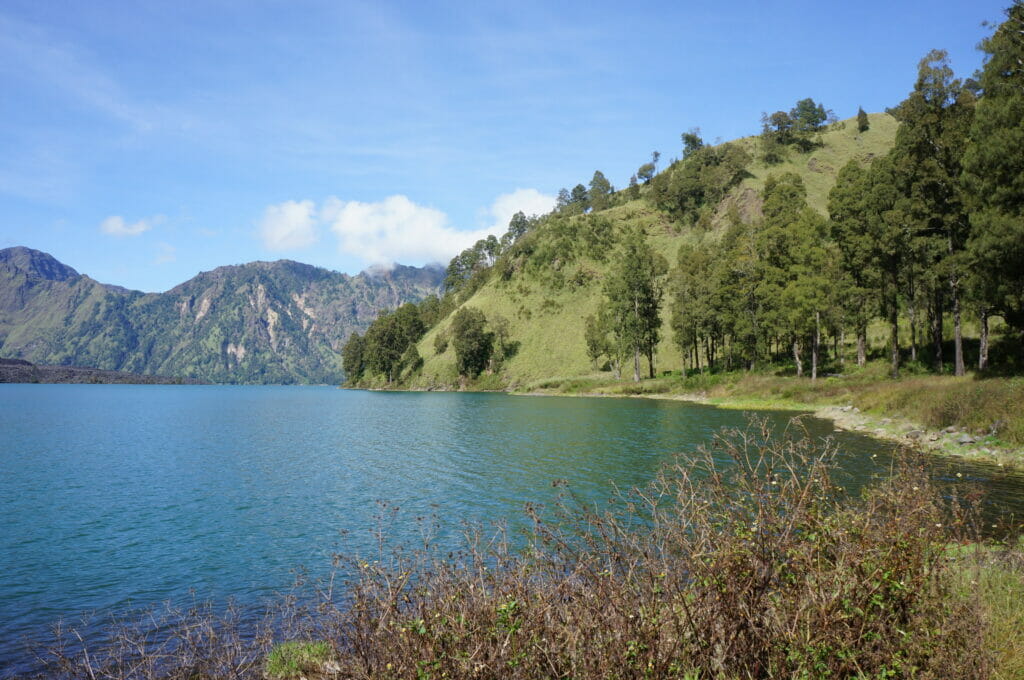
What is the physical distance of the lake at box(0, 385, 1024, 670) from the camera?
17094 mm

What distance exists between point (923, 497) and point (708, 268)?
89.5m

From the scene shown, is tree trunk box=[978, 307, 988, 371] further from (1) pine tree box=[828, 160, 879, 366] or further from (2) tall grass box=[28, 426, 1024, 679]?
(2) tall grass box=[28, 426, 1024, 679]

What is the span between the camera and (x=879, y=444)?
1357 inches

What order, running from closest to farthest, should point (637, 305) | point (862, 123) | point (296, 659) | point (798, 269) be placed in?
point (296, 659), point (798, 269), point (637, 305), point (862, 123)

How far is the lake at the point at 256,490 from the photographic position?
17.1 metres

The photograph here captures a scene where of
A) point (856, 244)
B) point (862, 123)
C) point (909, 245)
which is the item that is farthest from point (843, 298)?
point (862, 123)

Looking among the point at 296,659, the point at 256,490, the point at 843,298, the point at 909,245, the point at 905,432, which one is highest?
the point at 909,245

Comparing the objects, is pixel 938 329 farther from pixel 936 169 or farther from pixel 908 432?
pixel 908 432

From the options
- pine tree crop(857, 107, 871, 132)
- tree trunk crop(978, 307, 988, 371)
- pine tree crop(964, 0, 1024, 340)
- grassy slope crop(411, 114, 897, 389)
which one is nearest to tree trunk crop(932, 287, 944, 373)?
tree trunk crop(978, 307, 988, 371)

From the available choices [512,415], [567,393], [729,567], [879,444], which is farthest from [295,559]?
[567,393]

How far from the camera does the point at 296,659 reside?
11.1m

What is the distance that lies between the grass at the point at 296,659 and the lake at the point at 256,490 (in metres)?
4.62

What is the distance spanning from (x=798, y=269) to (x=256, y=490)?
66.4 meters

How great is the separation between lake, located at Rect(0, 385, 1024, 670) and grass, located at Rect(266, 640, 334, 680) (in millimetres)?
4625
